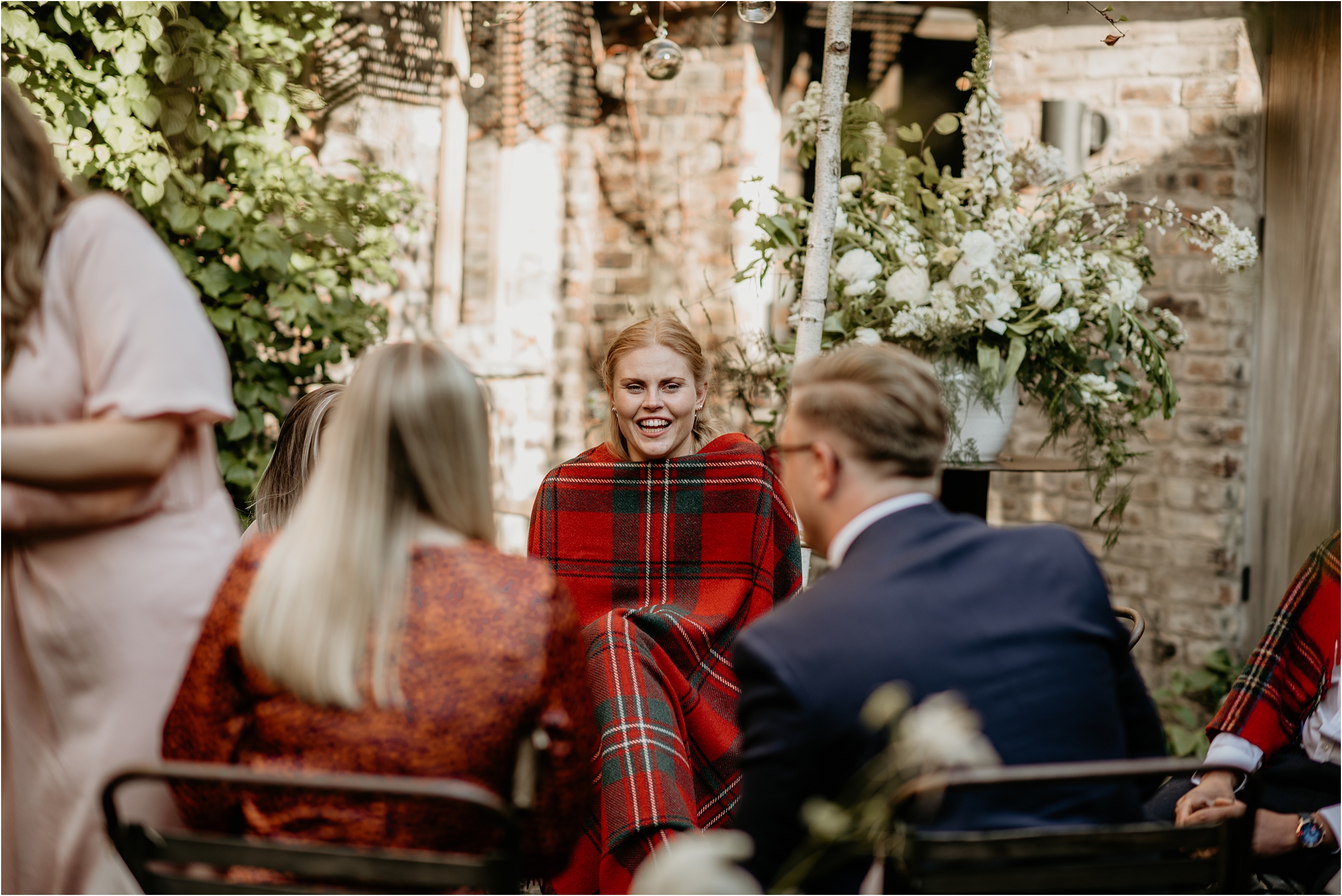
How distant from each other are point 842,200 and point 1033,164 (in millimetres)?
617

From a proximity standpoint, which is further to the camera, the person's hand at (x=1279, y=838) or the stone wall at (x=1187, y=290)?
the stone wall at (x=1187, y=290)

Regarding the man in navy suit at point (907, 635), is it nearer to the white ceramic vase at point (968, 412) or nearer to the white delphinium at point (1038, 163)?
the white ceramic vase at point (968, 412)

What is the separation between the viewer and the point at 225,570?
63.9 inches

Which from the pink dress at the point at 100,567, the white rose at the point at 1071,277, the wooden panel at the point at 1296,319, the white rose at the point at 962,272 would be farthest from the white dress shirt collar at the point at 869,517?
the wooden panel at the point at 1296,319

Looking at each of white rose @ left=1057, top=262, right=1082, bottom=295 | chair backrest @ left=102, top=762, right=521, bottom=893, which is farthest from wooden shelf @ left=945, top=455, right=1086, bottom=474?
chair backrest @ left=102, top=762, right=521, bottom=893

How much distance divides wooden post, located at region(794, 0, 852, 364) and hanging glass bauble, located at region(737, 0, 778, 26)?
0.25 m

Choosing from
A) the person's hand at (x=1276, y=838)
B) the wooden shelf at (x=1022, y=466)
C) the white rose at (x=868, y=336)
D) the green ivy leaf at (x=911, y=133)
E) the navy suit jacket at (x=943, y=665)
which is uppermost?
the green ivy leaf at (x=911, y=133)

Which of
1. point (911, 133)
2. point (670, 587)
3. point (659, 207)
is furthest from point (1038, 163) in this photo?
point (659, 207)

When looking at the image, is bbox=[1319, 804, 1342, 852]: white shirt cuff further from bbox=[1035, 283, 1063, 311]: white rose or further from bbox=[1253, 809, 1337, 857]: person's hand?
bbox=[1035, 283, 1063, 311]: white rose

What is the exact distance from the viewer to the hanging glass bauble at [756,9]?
2.88 meters

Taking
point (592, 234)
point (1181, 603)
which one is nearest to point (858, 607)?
point (1181, 603)

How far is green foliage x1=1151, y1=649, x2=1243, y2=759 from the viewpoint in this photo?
4.38 m

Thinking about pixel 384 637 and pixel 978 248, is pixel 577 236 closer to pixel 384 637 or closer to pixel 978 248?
pixel 978 248

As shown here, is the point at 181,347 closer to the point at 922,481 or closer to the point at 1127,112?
the point at 922,481
